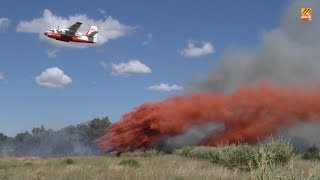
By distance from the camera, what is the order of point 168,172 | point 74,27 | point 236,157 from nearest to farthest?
point 168,172 < point 236,157 < point 74,27

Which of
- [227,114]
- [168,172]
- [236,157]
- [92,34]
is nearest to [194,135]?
[227,114]

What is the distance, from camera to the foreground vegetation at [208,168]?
7.38 metres

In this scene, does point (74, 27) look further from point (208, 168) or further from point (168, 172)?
point (168, 172)

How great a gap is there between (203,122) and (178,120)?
3.65 metres

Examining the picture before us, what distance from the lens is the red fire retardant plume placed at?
2386 inches

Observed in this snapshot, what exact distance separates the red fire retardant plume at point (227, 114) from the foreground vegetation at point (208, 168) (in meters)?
6.90

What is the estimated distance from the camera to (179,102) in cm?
6481

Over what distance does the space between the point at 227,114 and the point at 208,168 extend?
38116 millimetres

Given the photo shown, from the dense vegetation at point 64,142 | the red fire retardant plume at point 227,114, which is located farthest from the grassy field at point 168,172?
the dense vegetation at point 64,142

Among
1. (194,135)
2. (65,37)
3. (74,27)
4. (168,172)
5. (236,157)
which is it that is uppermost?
(74,27)

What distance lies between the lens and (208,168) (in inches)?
957

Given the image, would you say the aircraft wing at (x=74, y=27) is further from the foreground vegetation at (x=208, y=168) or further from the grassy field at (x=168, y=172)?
the grassy field at (x=168, y=172)

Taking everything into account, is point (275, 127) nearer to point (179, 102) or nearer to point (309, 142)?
point (309, 142)

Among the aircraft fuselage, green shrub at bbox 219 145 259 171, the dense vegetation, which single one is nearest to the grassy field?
green shrub at bbox 219 145 259 171
